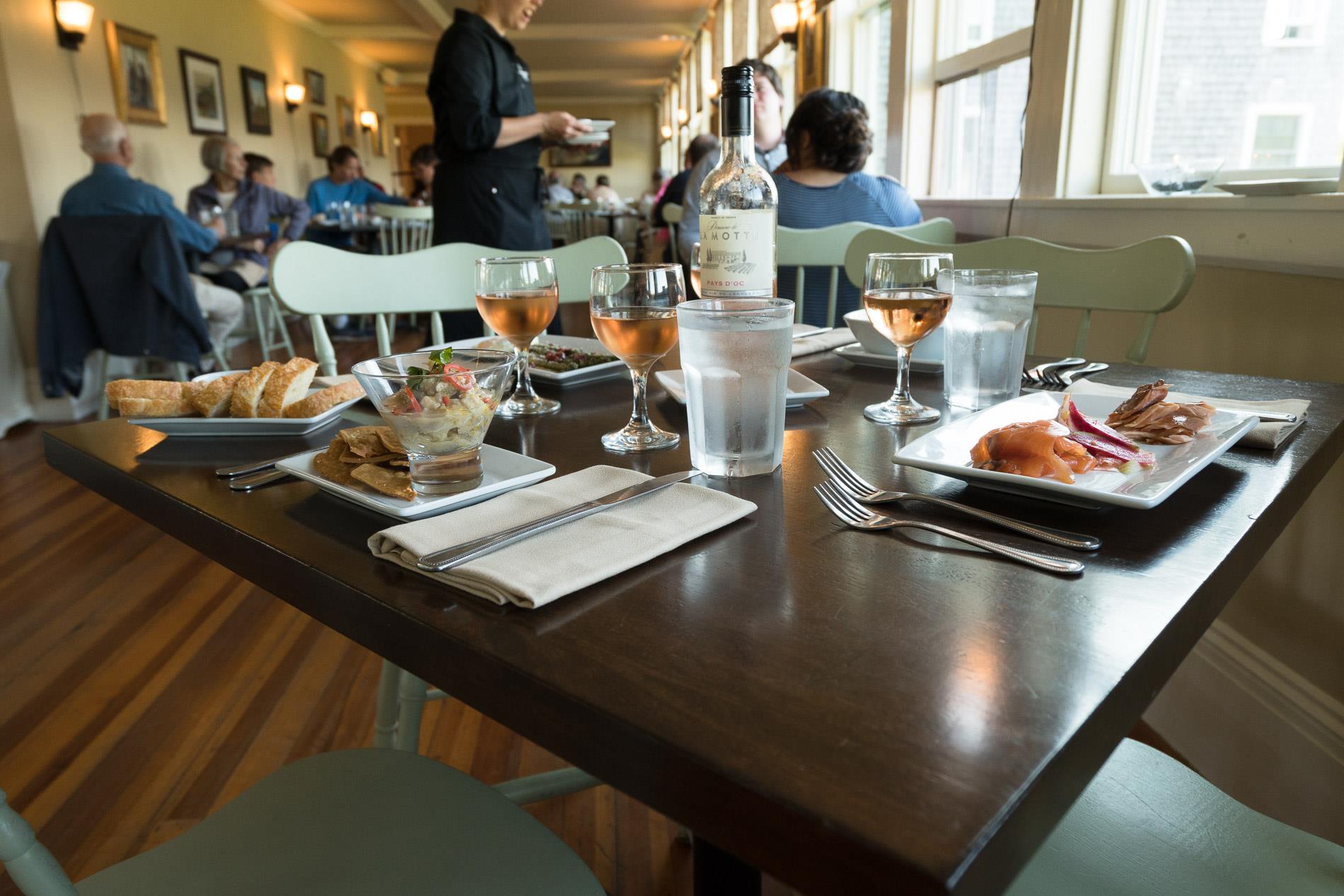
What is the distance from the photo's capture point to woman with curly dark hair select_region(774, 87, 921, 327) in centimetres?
248

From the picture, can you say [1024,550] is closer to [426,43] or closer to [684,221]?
[684,221]

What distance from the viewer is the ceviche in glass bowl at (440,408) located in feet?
1.93

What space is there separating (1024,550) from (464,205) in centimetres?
244

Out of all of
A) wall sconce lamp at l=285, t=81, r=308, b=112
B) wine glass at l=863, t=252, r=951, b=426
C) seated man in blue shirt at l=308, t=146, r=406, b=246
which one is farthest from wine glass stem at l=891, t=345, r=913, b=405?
wall sconce lamp at l=285, t=81, r=308, b=112

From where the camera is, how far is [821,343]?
1.23m

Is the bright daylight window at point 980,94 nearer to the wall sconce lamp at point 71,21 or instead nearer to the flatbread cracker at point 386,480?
the flatbread cracker at point 386,480

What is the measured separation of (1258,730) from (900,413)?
1098 millimetres

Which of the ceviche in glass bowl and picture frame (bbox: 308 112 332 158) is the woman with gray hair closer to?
picture frame (bbox: 308 112 332 158)

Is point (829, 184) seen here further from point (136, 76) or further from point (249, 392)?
point (136, 76)

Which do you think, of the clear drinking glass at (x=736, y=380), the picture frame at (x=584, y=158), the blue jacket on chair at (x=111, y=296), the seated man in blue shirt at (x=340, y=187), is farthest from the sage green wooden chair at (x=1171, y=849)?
the picture frame at (x=584, y=158)

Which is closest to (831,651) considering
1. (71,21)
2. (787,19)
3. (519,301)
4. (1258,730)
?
(519,301)

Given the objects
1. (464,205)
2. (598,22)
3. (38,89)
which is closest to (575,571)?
(464,205)

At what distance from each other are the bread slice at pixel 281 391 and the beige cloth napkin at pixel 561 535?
373 millimetres

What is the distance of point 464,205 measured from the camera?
2.65 metres
